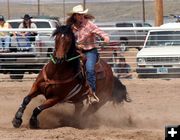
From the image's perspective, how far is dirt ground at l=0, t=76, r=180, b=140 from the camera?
7805mm

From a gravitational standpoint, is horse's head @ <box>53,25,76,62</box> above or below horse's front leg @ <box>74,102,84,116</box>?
above

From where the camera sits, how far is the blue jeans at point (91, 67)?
9172 mm

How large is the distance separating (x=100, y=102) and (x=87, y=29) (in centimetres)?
126

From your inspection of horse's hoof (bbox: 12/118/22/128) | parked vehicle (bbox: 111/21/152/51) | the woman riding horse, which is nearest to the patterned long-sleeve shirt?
the woman riding horse

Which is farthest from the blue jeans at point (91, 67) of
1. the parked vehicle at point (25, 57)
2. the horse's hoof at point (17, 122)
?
the parked vehicle at point (25, 57)

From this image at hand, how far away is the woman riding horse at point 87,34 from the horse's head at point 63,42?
1.61 feet

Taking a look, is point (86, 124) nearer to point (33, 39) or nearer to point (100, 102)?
point (100, 102)

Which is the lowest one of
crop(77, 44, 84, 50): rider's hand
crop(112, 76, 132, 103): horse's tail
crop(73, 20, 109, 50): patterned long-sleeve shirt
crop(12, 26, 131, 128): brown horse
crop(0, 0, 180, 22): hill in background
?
crop(112, 76, 132, 103): horse's tail

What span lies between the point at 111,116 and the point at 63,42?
2.04 m

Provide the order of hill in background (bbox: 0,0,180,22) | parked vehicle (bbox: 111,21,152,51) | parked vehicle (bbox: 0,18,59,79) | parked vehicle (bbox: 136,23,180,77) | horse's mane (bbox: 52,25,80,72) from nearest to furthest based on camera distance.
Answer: horse's mane (bbox: 52,25,80,72)
parked vehicle (bbox: 136,23,180,77)
parked vehicle (bbox: 111,21,152,51)
parked vehicle (bbox: 0,18,59,79)
hill in background (bbox: 0,0,180,22)

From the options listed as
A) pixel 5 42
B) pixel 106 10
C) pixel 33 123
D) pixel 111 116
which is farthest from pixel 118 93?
pixel 106 10

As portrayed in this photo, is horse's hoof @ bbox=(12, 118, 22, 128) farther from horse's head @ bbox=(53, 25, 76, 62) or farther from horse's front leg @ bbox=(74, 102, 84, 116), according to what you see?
horse's front leg @ bbox=(74, 102, 84, 116)

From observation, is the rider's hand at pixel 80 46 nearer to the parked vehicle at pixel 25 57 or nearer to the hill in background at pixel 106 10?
the parked vehicle at pixel 25 57

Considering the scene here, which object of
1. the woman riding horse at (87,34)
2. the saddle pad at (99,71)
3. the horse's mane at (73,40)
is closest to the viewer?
the horse's mane at (73,40)
